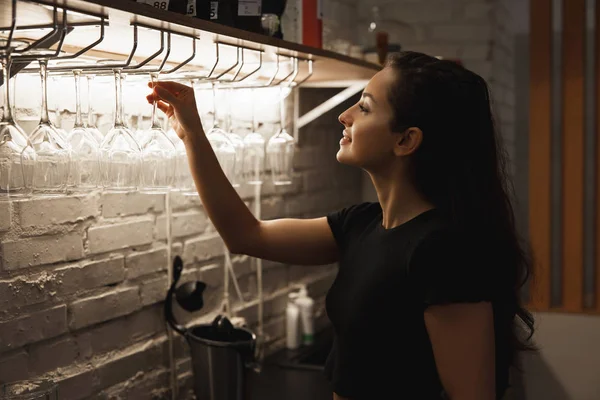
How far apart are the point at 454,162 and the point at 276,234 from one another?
531 mm

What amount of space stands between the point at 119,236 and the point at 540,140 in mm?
2121

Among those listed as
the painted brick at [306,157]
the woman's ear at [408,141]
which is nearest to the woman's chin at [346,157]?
the woman's ear at [408,141]

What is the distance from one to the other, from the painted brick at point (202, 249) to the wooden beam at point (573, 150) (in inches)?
67.2

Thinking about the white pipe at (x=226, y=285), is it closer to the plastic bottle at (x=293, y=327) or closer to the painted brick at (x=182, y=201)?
the painted brick at (x=182, y=201)

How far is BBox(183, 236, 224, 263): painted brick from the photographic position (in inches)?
94.7

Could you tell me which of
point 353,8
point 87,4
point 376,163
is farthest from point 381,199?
point 353,8

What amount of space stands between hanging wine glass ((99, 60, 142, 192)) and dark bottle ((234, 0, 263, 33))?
413 millimetres

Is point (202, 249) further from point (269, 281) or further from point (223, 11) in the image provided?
point (223, 11)

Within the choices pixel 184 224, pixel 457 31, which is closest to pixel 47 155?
pixel 184 224

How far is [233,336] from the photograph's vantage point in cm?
224

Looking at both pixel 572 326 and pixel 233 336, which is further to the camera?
pixel 572 326

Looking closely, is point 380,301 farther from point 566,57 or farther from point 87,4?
point 566,57

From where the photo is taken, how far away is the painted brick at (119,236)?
1.99 metres

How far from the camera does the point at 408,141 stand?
1.76 meters
